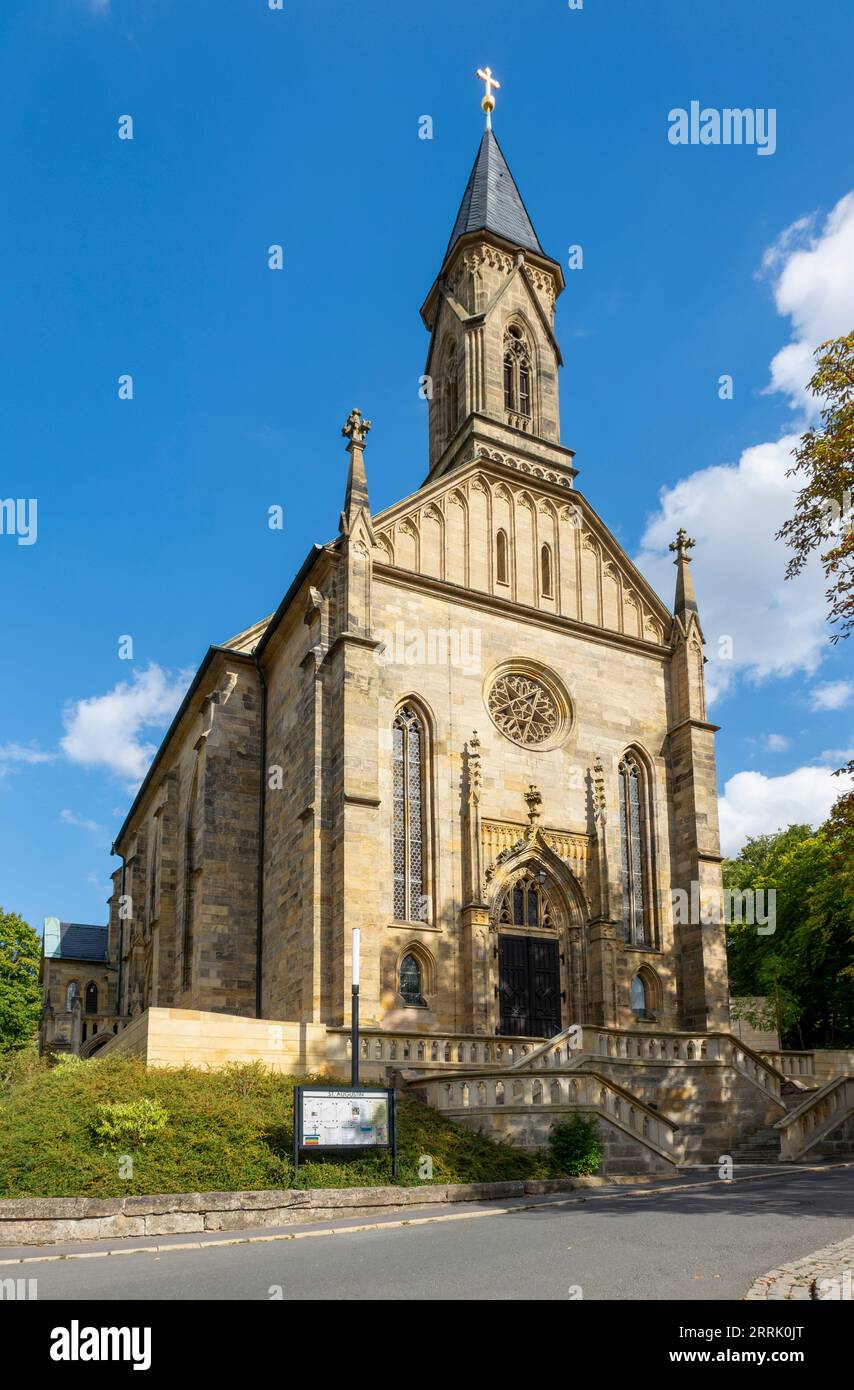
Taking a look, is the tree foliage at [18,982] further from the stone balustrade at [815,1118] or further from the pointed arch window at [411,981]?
the stone balustrade at [815,1118]

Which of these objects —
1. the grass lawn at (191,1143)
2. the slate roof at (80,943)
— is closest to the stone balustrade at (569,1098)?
the grass lawn at (191,1143)

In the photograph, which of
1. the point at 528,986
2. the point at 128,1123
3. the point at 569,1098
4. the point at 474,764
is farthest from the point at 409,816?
the point at 128,1123

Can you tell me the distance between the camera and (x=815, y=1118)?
21.8 meters

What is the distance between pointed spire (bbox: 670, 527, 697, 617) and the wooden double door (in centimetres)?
1018

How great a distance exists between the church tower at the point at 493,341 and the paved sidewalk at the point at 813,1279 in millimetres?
25674

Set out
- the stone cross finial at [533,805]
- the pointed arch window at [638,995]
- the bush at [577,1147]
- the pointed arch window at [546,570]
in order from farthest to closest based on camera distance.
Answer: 1. the pointed arch window at [546,570]
2. the pointed arch window at [638,995]
3. the stone cross finial at [533,805]
4. the bush at [577,1147]

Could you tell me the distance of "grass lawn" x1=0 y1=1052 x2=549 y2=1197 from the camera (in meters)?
13.6

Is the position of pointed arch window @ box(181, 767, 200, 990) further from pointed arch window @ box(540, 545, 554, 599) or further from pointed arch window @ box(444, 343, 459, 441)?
pointed arch window @ box(444, 343, 459, 441)

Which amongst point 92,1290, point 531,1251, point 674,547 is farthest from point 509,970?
point 92,1290

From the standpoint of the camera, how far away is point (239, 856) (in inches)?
1159

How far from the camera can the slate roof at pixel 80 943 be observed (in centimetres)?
5503

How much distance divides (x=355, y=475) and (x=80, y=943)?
38.4 meters
